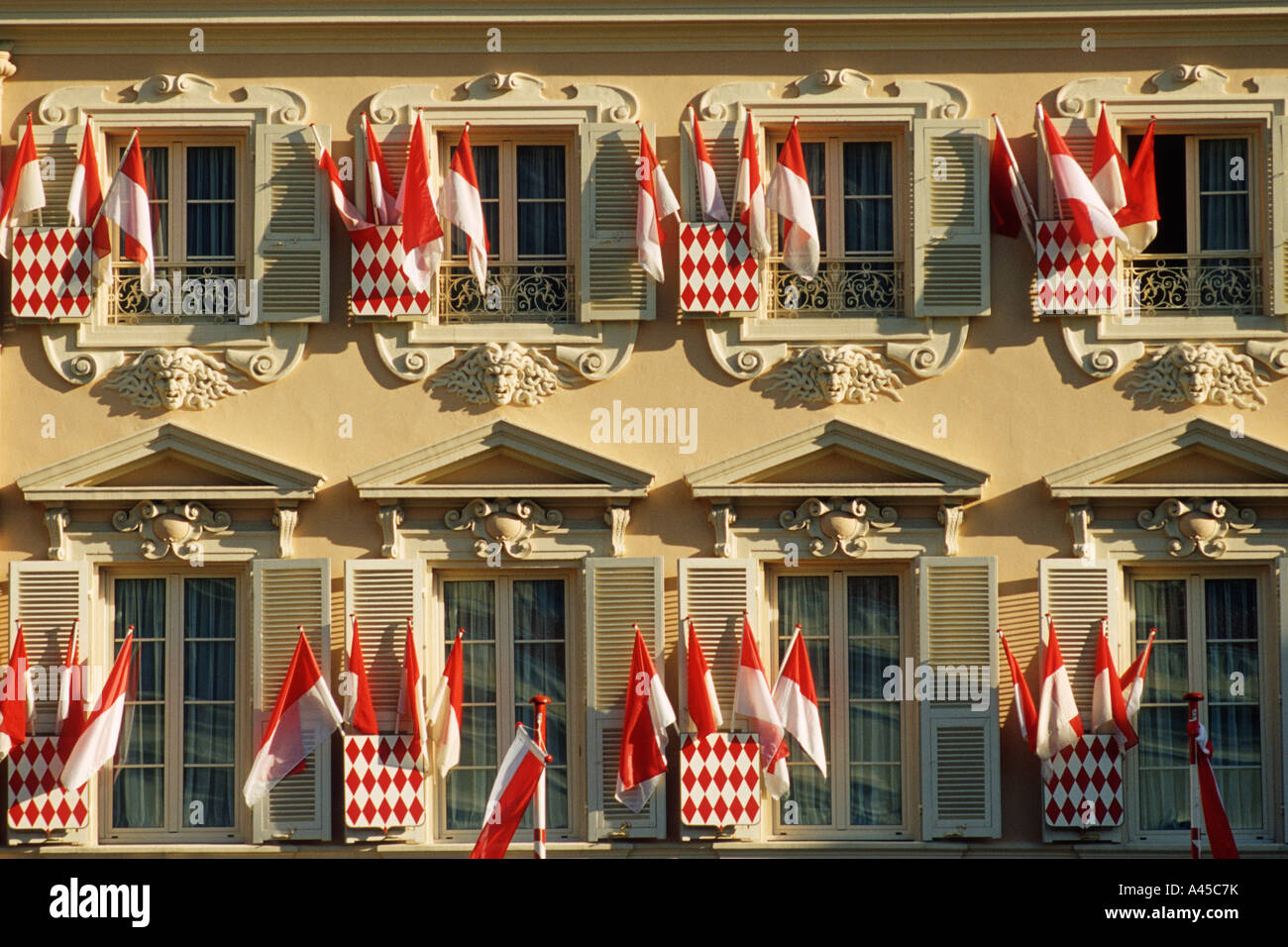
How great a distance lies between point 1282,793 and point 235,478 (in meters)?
7.91

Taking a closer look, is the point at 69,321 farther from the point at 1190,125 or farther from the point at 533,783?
the point at 1190,125

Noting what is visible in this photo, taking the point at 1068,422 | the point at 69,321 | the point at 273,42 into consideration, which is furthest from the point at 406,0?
the point at 1068,422

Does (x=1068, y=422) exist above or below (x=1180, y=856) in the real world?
above

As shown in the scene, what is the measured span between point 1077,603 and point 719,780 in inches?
113

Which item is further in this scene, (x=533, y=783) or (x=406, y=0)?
(x=406, y=0)

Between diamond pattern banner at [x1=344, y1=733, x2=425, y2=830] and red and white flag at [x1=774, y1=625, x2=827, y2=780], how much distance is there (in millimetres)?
2619

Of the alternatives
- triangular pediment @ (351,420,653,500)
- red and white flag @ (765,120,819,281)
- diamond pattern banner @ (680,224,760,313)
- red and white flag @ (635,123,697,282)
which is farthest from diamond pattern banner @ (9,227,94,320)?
red and white flag @ (765,120,819,281)

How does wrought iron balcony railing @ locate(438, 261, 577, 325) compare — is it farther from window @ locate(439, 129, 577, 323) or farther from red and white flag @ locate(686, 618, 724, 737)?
red and white flag @ locate(686, 618, 724, 737)

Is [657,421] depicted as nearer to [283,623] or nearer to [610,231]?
[610,231]

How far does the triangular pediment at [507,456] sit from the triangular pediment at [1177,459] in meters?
3.13

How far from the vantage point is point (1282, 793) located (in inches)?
695

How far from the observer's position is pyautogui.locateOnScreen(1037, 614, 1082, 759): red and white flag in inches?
680

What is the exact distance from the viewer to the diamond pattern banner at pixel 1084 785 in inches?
683

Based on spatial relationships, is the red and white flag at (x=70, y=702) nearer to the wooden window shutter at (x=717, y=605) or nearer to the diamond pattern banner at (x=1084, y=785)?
the wooden window shutter at (x=717, y=605)
